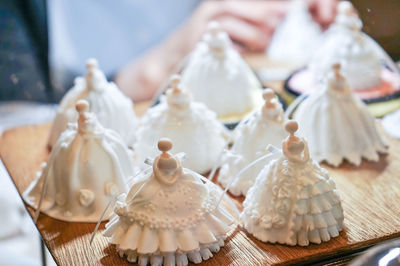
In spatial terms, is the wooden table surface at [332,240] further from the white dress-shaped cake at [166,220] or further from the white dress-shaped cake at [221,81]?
the white dress-shaped cake at [221,81]

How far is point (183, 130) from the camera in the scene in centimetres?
197

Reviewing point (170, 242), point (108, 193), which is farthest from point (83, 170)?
point (170, 242)

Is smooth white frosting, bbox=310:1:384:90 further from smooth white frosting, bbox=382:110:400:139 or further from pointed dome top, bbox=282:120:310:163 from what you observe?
pointed dome top, bbox=282:120:310:163

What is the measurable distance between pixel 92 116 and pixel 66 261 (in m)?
0.41

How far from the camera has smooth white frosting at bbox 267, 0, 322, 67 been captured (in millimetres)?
3014

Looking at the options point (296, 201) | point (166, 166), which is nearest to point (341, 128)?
point (296, 201)

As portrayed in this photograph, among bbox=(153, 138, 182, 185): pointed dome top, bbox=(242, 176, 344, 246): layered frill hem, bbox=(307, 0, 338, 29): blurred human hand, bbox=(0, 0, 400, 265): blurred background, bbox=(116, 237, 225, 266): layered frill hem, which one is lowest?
bbox=(0, 0, 400, 265): blurred background

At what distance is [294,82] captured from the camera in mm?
2537

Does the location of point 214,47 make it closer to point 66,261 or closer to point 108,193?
point 108,193

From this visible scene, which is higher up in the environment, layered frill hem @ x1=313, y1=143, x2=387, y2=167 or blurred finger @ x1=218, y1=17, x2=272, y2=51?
layered frill hem @ x1=313, y1=143, x2=387, y2=167

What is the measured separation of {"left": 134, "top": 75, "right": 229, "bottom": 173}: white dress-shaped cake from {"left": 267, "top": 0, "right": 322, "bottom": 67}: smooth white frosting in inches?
42.8

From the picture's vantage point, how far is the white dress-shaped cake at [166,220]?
1521 mm

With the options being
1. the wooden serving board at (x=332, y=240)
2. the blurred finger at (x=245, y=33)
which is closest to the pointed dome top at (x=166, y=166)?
the wooden serving board at (x=332, y=240)

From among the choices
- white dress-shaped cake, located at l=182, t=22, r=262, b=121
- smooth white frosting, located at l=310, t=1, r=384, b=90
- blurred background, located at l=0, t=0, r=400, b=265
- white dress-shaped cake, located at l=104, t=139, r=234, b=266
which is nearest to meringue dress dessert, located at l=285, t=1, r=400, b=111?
smooth white frosting, located at l=310, t=1, r=384, b=90
